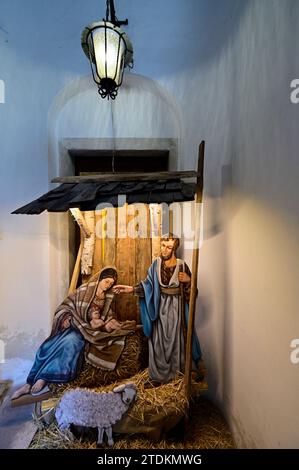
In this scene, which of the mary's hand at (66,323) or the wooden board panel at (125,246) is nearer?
the mary's hand at (66,323)

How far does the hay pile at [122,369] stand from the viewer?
1.34 meters

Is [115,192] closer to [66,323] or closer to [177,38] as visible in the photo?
[66,323]

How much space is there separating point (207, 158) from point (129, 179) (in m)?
0.61

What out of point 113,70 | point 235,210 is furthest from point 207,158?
point 113,70

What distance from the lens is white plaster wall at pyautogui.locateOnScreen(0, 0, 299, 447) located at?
121cm

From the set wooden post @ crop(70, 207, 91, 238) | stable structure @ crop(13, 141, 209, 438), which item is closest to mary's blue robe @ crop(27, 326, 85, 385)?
stable structure @ crop(13, 141, 209, 438)

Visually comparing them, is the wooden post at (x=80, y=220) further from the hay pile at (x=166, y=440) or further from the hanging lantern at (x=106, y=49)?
the hay pile at (x=166, y=440)

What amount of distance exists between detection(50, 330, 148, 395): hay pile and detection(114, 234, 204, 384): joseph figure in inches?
3.6

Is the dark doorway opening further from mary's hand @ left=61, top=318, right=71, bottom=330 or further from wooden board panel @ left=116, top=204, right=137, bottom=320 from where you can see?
mary's hand @ left=61, top=318, right=71, bottom=330

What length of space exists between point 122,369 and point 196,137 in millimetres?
1443

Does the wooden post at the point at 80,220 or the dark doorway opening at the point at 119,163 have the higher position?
the dark doorway opening at the point at 119,163

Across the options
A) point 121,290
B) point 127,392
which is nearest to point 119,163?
point 121,290

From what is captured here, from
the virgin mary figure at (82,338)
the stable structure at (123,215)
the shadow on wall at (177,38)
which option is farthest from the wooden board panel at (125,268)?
the shadow on wall at (177,38)

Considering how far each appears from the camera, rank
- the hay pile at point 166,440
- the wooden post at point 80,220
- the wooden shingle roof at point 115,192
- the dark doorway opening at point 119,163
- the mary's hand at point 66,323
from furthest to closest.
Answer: the dark doorway opening at point 119,163
the wooden post at point 80,220
the mary's hand at point 66,323
the hay pile at point 166,440
the wooden shingle roof at point 115,192
